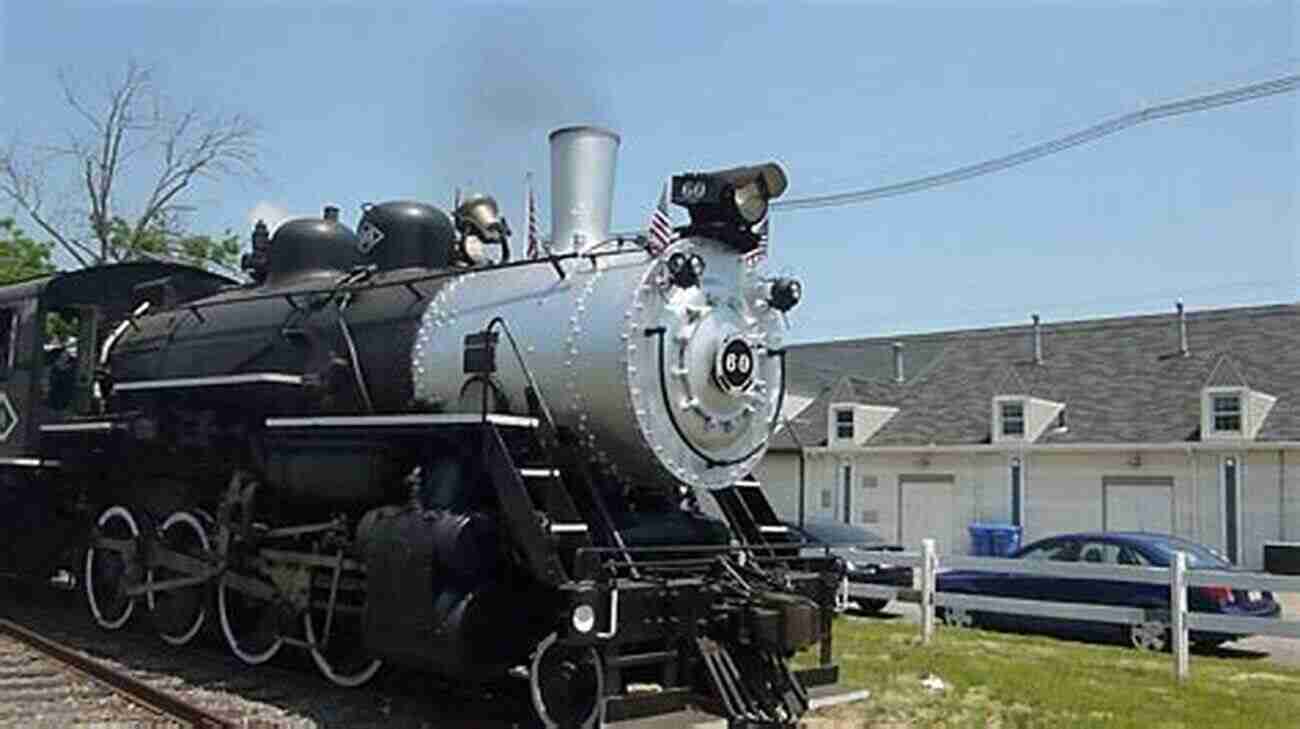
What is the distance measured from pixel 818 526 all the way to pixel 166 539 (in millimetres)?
11104

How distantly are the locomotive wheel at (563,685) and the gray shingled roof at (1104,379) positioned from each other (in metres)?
23.1

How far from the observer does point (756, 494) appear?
8.73 meters

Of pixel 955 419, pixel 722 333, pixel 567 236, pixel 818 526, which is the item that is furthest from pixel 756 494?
pixel 955 419

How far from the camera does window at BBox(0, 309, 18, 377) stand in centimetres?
1220

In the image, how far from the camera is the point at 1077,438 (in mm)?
29047

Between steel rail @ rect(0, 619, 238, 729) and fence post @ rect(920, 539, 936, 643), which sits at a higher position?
fence post @ rect(920, 539, 936, 643)

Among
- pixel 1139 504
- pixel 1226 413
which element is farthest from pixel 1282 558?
pixel 1226 413

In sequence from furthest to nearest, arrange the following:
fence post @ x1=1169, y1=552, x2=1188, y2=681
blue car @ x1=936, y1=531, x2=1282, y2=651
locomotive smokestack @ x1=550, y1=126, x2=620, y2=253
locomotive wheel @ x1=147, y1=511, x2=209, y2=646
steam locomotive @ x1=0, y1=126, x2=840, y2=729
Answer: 1. blue car @ x1=936, y1=531, x2=1282, y2=651
2. fence post @ x1=1169, y1=552, x2=1188, y2=681
3. locomotive wheel @ x1=147, y1=511, x2=209, y2=646
4. locomotive smokestack @ x1=550, y1=126, x2=620, y2=253
5. steam locomotive @ x1=0, y1=126, x2=840, y2=729

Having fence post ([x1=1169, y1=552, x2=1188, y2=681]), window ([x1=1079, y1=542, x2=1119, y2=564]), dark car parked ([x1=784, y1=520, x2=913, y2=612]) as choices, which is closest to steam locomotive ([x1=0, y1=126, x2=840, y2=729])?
fence post ([x1=1169, y1=552, x2=1188, y2=681])

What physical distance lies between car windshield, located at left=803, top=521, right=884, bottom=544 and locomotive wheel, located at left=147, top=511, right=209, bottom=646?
1014cm

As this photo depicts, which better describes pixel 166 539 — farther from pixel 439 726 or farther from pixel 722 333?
→ pixel 722 333

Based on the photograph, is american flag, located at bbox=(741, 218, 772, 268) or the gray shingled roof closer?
american flag, located at bbox=(741, 218, 772, 268)

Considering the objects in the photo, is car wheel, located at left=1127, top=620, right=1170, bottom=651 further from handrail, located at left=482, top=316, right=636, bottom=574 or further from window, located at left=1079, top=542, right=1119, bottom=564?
handrail, located at left=482, top=316, right=636, bottom=574

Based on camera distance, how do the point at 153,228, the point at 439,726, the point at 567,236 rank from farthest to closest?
the point at 153,228, the point at 567,236, the point at 439,726
